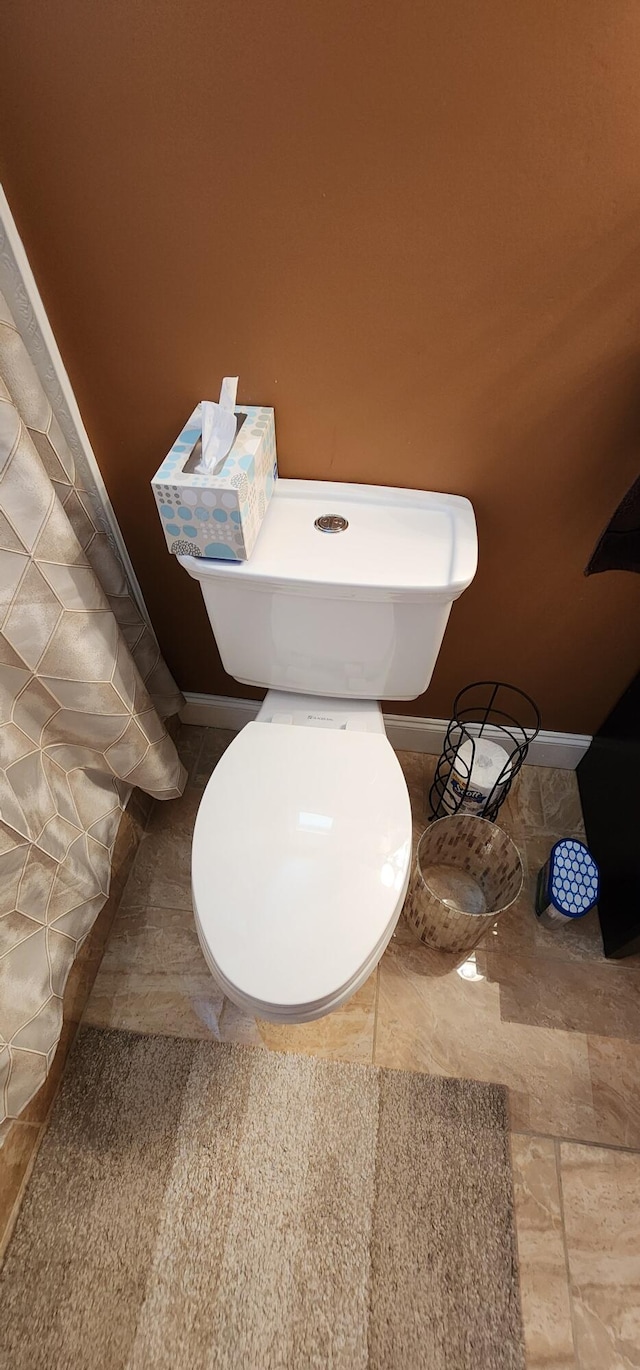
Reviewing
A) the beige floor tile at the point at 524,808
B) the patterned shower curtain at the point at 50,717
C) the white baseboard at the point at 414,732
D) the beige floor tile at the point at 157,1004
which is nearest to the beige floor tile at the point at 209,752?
the white baseboard at the point at 414,732

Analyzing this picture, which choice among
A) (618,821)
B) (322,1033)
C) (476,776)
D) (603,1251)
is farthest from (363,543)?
(603,1251)

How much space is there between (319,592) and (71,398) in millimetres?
483

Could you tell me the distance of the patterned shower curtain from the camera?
2.54ft

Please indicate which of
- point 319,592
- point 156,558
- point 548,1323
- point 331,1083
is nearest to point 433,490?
point 319,592

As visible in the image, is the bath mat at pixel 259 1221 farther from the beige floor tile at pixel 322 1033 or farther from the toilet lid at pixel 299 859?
the toilet lid at pixel 299 859

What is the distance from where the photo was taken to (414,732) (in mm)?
1483

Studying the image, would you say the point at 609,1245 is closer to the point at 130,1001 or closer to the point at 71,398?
the point at 130,1001

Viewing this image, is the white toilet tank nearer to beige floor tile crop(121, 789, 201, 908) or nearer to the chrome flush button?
the chrome flush button

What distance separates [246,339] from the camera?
0.86m

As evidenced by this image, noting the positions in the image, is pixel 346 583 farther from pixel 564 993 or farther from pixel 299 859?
pixel 564 993

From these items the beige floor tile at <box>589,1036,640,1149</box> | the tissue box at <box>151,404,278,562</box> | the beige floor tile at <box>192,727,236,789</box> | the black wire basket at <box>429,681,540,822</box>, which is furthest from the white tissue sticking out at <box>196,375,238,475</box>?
the beige floor tile at <box>589,1036,640,1149</box>

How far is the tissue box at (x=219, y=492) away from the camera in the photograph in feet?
2.66

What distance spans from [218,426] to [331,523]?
22 centimetres

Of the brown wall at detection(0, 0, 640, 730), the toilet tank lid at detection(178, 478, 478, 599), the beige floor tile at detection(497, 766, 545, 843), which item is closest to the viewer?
the brown wall at detection(0, 0, 640, 730)
